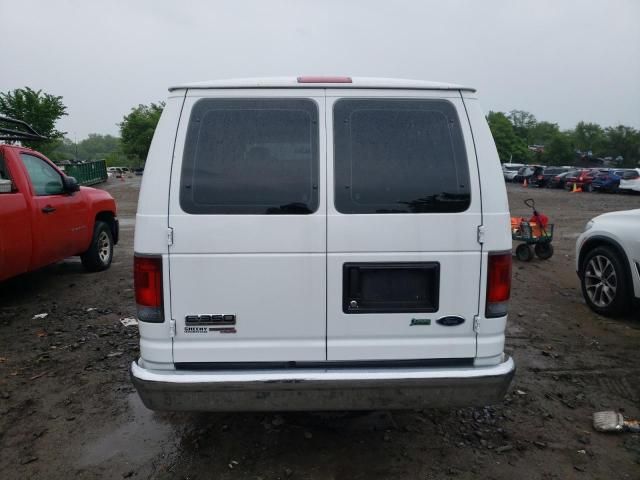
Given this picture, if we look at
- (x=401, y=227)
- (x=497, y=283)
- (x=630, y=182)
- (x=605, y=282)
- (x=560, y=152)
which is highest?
(x=560, y=152)

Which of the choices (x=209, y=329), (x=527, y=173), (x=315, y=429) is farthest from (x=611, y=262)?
(x=527, y=173)

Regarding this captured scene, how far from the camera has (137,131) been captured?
7675 cm

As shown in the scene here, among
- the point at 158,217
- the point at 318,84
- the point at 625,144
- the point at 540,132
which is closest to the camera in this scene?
the point at 158,217

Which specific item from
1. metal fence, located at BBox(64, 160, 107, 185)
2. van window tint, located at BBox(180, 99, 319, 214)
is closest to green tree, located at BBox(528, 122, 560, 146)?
metal fence, located at BBox(64, 160, 107, 185)

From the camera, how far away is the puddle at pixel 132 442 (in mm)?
3365

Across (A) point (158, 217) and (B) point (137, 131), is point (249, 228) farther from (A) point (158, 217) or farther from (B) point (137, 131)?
(B) point (137, 131)

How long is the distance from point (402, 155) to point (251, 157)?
840 mm

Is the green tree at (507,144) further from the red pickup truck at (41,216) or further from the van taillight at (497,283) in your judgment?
the van taillight at (497,283)

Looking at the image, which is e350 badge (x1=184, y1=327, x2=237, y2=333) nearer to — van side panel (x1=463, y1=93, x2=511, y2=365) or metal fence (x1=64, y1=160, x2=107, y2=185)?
van side panel (x1=463, y1=93, x2=511, y2=365)

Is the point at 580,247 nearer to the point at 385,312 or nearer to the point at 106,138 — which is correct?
the point at 385,312

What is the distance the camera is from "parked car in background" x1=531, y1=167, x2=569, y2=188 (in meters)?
39.0

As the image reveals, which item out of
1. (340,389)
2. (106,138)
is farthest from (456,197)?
(106,138)

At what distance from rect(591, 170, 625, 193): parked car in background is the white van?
3198 cm

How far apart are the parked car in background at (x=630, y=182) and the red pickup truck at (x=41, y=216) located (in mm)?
→ 28961
